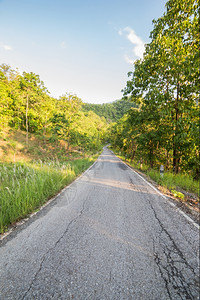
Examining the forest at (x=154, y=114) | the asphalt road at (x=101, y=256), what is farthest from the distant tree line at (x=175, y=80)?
the asphalt road at (x=101, y=256)

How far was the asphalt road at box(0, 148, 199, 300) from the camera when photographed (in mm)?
1355

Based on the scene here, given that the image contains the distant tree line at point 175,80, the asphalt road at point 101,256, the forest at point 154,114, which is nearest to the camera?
the asphalt road at point 101,256

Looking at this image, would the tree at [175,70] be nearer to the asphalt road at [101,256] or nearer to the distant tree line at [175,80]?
the distant tree line at [175,80]

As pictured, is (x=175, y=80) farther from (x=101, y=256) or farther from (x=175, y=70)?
(x=101, y=256)

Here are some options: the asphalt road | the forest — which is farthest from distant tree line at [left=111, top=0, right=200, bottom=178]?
the asphalt road

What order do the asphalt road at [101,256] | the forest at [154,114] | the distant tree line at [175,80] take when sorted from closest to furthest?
the asphalt road at [101,256], the forest at [154,114], the distant tree line at [175,80]

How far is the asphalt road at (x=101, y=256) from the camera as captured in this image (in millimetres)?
1355

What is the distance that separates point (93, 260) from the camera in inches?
67.7

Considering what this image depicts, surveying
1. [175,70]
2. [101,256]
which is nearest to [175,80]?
[175,70]

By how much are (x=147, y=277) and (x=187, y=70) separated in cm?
608

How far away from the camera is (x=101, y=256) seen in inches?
70.4

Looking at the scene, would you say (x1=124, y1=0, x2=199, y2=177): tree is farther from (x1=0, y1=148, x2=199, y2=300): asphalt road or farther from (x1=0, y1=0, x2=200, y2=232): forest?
(x1=0, y1=148, x2=199, y2=300): asphalt road

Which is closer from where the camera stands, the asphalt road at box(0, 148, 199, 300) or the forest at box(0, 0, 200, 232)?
the asphalt road at box(0, 148, 199, 300)

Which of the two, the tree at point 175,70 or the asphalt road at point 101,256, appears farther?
the tree at point 175,70
